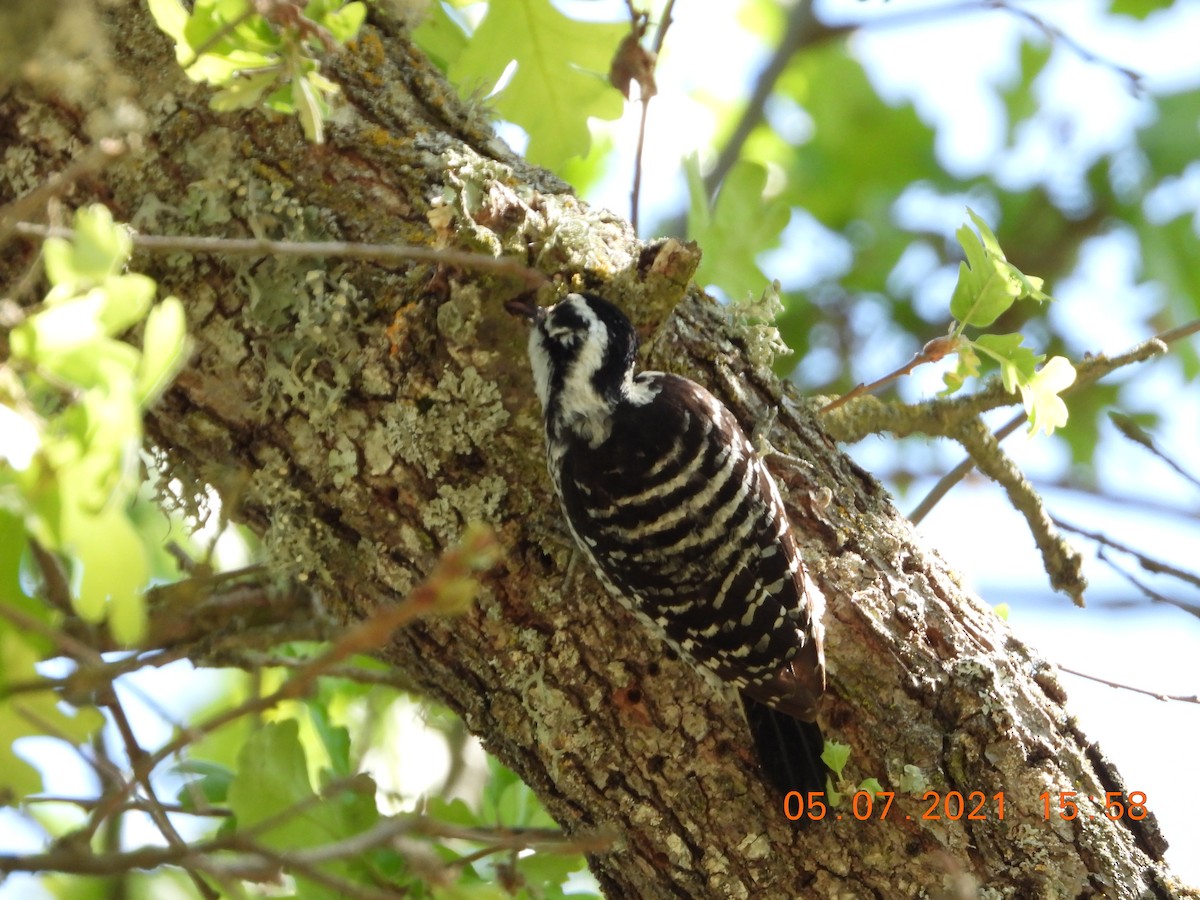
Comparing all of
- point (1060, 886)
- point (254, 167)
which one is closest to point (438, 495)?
point (254, 167)

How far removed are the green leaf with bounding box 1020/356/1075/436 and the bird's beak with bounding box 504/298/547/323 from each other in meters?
0.88

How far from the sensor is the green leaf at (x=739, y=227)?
2.63 metres

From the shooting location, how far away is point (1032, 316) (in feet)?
15.6

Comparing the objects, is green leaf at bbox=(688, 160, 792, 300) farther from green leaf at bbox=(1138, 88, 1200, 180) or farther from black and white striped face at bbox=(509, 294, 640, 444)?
green leaf at bbox=(1138, 88, 1200, 180)

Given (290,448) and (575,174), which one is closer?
(290,448)

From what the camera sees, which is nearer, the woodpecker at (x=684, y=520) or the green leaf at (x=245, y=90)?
the green leaf at (x=245, y=90)

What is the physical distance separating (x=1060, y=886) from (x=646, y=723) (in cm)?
77

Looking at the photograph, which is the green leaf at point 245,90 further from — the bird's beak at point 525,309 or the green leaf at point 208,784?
the green leaf at point 208,784

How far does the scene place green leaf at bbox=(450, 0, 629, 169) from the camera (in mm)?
2299

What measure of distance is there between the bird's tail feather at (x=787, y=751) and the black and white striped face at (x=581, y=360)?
662 millimetres

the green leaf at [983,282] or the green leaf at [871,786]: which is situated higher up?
the green leaf at [983,282]

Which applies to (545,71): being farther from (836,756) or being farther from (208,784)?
(208,784)

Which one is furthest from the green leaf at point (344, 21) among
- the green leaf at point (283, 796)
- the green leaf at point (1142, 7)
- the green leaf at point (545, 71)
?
the green leaf at point (1142, 7)

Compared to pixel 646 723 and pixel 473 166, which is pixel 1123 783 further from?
pixel 473 166
